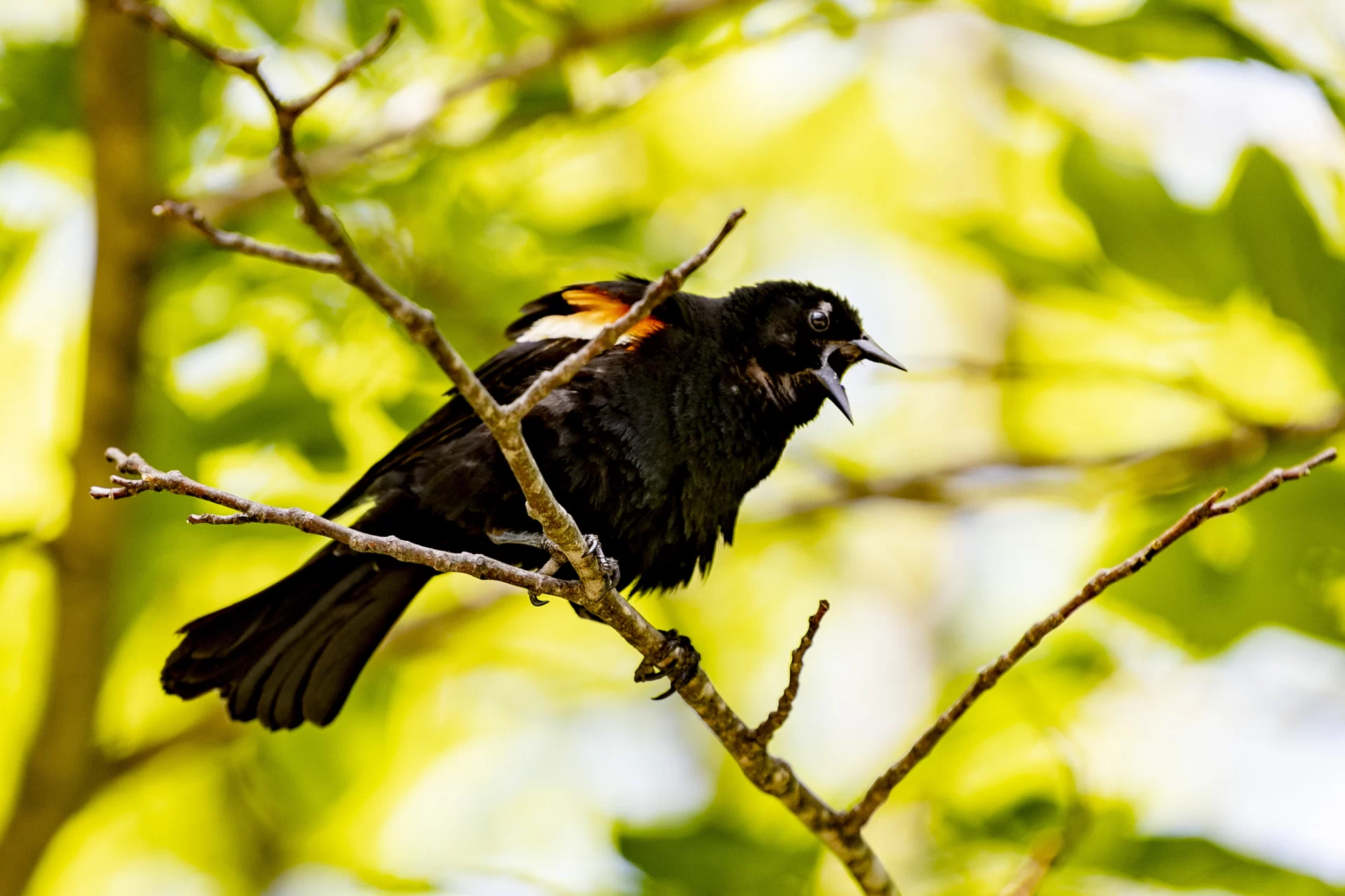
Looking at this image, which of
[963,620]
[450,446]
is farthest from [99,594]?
[963,620]

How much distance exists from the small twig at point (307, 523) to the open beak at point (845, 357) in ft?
5.49

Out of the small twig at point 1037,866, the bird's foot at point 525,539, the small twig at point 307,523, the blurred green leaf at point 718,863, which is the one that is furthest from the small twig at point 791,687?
the small twig at point 1037,866

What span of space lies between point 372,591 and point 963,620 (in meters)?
6.08

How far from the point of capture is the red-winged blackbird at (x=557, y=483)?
3883 mm

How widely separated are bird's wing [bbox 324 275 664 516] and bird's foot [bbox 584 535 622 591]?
2.01ft

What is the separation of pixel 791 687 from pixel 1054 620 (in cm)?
64

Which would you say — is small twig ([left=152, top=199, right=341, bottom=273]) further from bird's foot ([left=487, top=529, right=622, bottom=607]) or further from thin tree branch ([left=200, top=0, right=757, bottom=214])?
thin tree branch ([left=200, top=0, right=757, bottom=214])

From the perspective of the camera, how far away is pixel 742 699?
25.5 feet

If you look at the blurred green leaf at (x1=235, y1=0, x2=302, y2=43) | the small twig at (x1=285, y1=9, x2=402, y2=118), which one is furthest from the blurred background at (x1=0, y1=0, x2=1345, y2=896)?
the small twig at (x1=285, y1=9, x2=402, y2=118)

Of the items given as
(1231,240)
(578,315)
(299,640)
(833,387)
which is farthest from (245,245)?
(1231,240)

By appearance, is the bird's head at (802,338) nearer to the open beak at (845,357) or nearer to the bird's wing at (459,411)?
the open beak at (845,357)

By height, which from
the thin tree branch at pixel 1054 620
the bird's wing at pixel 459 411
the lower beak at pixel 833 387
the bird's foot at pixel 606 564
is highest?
the bird's wing at pixel 459 411

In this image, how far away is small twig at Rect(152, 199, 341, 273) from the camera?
1.74m

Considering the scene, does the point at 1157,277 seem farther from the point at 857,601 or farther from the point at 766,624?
the point at 857,601
